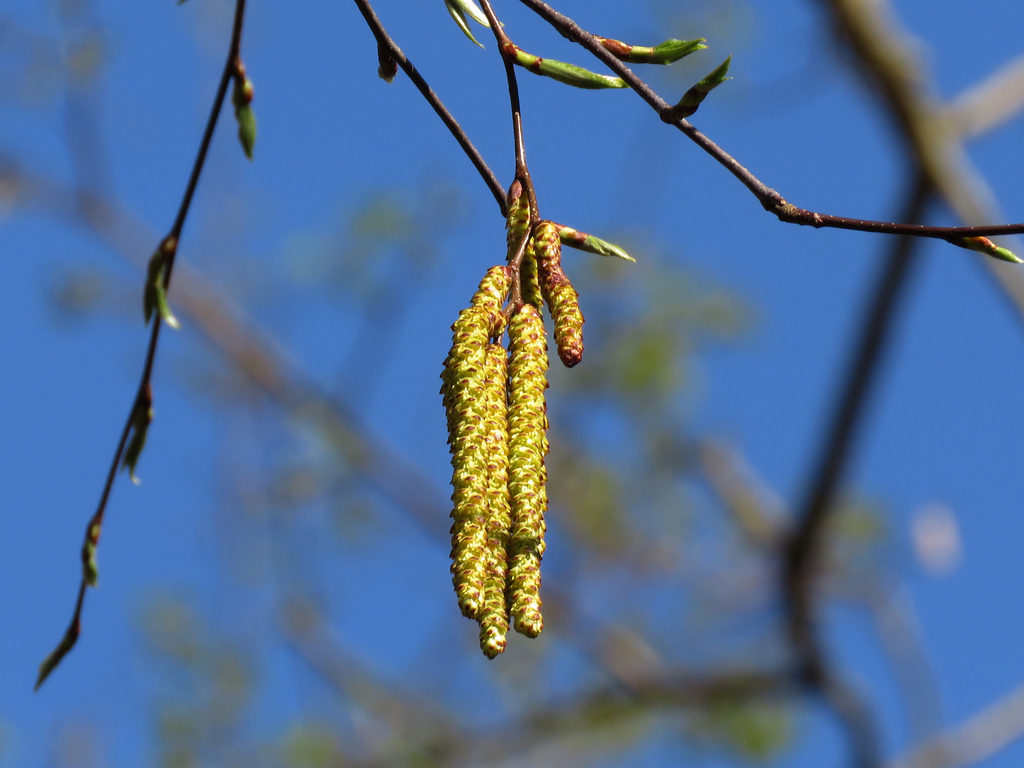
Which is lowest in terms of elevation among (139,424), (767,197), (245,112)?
(767,197)

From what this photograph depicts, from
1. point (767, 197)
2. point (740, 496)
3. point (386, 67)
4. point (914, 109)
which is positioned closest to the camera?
point (767, 197)

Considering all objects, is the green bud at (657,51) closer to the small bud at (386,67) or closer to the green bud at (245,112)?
the small bud at (386,67)

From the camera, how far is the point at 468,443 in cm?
98

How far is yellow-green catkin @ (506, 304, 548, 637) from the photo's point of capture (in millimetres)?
933

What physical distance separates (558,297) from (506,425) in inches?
4.9

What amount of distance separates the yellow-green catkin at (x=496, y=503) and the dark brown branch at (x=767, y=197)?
258 millimetres

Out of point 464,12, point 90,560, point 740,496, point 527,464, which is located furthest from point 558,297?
point 740,496

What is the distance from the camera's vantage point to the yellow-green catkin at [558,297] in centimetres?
98

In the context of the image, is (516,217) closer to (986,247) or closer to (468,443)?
(468,443)

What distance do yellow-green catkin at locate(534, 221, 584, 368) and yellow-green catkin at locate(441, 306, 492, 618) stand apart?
64 mm

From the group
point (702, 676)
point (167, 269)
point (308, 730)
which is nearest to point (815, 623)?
point (702, 676)

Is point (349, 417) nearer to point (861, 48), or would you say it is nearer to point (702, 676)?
point (702, 676)

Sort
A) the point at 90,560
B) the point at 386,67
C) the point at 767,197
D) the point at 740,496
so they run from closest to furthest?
the point at 767,197 < the point at 386,67 < the point at 90,560 < the point at 740,496

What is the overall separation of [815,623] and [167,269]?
4.82m
